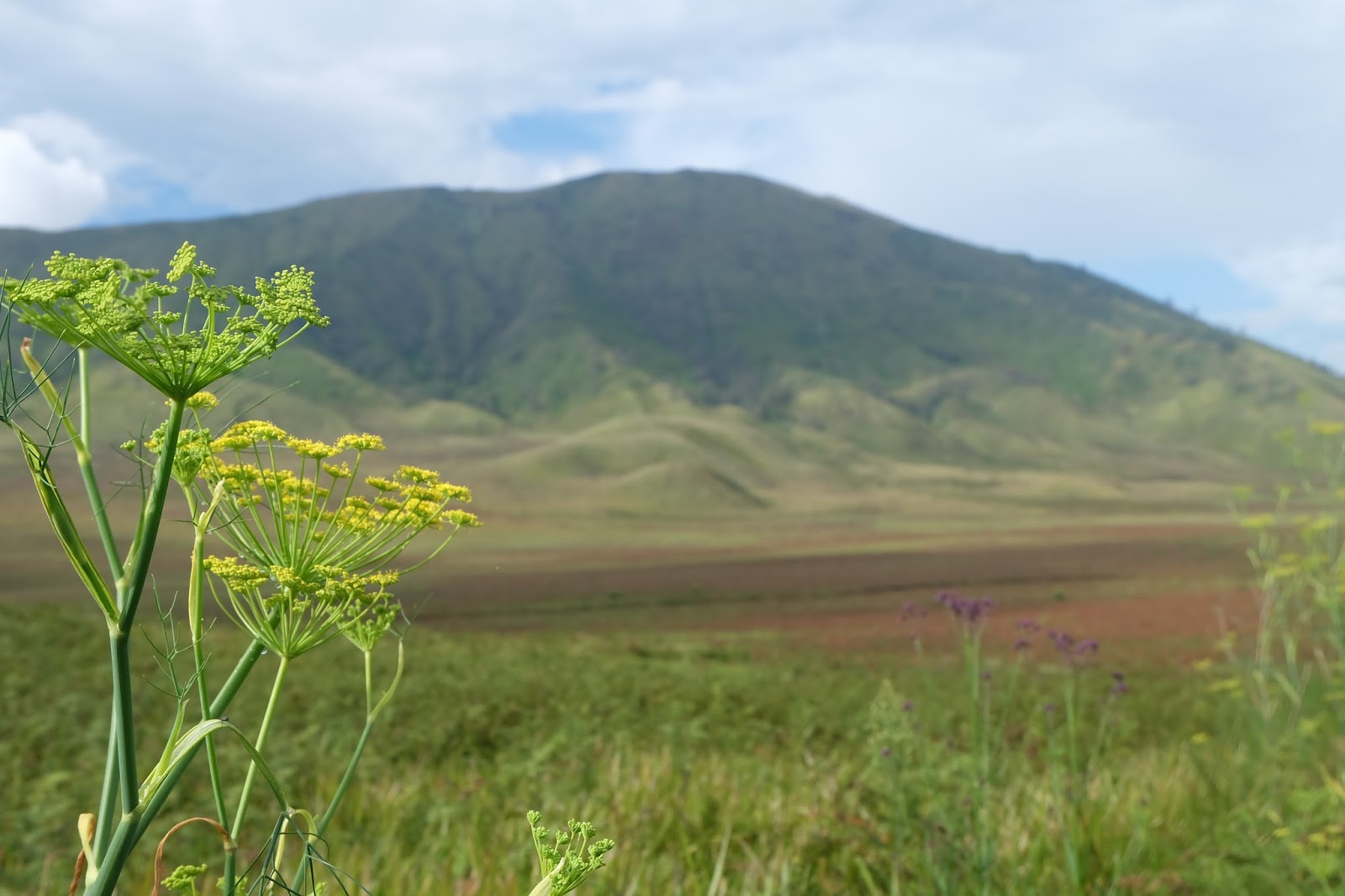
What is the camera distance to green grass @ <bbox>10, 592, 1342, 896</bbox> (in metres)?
4.06

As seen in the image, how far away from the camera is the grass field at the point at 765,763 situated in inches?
160

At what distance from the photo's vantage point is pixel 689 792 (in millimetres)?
5363

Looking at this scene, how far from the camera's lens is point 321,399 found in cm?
17650

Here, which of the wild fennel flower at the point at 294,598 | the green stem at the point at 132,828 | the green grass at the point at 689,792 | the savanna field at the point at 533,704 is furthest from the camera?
the green grass at the point at 689,792

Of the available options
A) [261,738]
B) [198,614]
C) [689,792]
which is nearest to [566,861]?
[261,738]

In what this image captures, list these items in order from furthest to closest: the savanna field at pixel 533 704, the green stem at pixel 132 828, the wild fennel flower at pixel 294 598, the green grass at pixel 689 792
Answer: the green grass at pixel 689 792, the wild fennel flower at pixel 294 598, the savanna field at pixel 533 704, the green stem at pixel 132 828

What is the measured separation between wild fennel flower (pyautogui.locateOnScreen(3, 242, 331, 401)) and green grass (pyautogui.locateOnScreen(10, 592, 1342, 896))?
2991 millimetres

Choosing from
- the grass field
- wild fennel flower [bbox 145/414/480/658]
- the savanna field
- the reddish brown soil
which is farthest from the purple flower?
the reddish brown soil

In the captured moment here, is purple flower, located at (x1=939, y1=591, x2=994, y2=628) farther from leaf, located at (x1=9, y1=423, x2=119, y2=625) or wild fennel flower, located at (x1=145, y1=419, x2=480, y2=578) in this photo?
leaf, located at (x1=9, y1=423, x2=119, y2=625)

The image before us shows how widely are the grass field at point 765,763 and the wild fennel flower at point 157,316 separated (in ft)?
1.01

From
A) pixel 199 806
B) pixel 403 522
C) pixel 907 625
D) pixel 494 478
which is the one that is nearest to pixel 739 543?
pixel 907 625

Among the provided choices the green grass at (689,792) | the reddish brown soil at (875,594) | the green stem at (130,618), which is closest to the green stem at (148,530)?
the green stem at (130,618)

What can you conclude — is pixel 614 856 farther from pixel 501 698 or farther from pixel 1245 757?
pixel 501 698

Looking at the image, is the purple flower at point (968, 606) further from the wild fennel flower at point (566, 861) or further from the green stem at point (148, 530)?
the green stem at point (148, 530)
